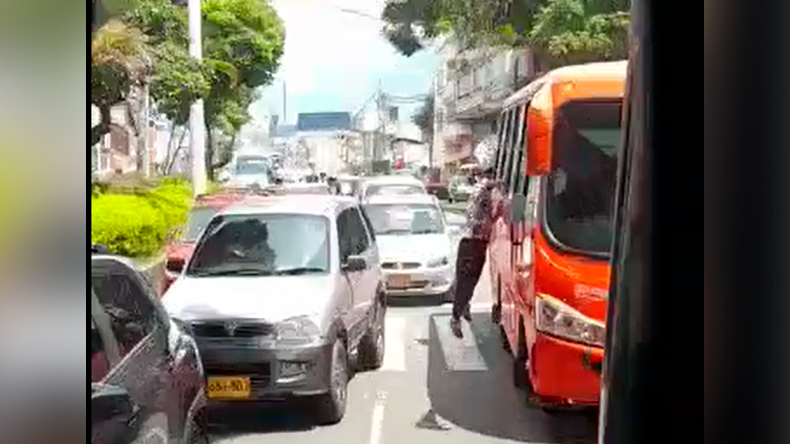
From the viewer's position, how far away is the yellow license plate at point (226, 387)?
200 cm

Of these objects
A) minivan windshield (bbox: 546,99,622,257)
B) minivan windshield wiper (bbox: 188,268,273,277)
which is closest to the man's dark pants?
minivan windshield (bbox: 546,99,622,257)

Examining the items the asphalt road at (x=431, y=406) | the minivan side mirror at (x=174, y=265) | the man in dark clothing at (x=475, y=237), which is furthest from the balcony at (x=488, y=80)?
the minivan side mirror at (x=174, y=265)

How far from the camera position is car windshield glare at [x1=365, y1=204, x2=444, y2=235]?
2162 mm

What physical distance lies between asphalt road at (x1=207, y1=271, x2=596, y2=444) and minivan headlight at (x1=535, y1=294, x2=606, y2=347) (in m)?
0.16

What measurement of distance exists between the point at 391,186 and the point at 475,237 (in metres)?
0.25

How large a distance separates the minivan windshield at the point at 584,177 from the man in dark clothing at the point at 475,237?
7.4 inches

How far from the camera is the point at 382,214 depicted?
2.17 meters

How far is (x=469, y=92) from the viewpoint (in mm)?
2098

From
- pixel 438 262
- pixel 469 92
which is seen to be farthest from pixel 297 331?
pixel 469 92

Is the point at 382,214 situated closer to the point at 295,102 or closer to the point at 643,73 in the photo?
the point at 295,102

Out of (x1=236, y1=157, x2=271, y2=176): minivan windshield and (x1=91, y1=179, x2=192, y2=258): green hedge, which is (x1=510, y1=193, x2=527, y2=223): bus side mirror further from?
(x1=91, y1=179, x2=192, y2=258): green hedge
